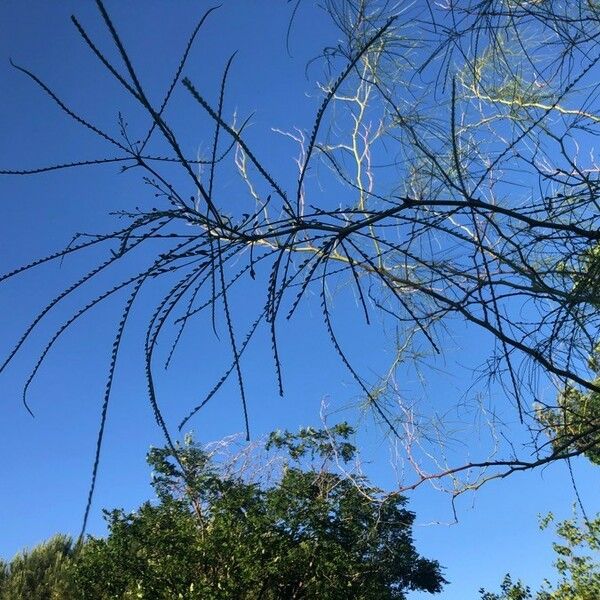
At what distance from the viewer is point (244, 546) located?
6562mm

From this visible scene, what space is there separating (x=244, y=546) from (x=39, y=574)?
20.6 ft

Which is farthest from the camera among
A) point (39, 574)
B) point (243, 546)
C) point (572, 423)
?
point (39, 574)

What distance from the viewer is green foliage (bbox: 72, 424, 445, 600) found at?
654 cm

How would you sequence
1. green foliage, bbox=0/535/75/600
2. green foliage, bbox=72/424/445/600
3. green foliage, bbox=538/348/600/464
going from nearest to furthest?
green foliage, bbox=538/348/600/464 < green foliage, bbox=72/424/445/600 < green foliage, bbox=0/535/75/600

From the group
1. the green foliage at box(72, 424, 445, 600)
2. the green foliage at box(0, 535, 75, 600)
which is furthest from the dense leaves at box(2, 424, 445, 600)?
the green foliage at box(0, 535, 75, 600)

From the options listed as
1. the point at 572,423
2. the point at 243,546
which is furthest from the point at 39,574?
the point at 572,423

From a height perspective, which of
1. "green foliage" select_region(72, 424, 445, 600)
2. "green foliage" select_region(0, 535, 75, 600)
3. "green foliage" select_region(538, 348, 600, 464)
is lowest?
"green foliage" select_region(538, 348, 600, 464)

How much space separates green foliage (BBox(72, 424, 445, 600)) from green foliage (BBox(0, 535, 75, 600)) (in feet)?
10.8

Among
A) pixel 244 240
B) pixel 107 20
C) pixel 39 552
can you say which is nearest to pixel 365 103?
pixel 244 240

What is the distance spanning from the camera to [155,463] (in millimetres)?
8562

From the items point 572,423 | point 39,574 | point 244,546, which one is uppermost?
point 39,574

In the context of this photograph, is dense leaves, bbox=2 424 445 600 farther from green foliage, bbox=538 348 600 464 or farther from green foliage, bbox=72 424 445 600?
green foliage, bbox=538 348 600 464

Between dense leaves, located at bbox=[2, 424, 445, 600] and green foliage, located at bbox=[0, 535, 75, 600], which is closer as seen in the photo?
dense leaves, located at bbox=[2, 424, 445, 600]

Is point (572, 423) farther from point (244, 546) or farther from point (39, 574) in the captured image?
point (39, 574)
